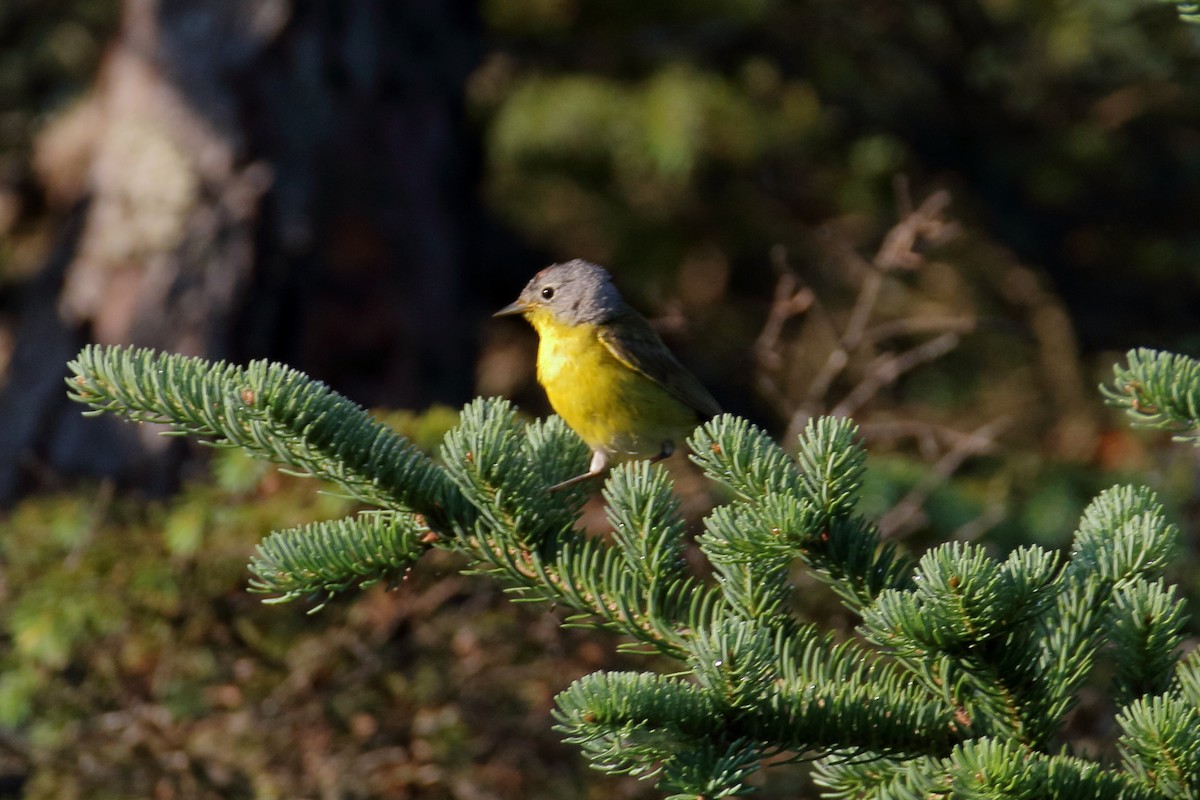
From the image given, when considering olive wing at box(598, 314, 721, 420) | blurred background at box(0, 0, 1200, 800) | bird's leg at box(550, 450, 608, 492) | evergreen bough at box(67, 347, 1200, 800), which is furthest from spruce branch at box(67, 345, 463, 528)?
olive wing at box(598, 314, 721, 420)

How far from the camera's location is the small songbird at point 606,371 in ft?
13.6

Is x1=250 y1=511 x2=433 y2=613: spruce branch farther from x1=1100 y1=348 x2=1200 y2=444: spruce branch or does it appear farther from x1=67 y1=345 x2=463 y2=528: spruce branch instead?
x1=1100 y1=348 x2=1200 y2=444: spruce branch

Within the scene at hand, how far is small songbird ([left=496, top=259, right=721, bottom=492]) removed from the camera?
4.14 metres

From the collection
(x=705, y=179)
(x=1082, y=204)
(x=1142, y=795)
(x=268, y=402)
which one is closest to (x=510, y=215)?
(x=705, y=179)

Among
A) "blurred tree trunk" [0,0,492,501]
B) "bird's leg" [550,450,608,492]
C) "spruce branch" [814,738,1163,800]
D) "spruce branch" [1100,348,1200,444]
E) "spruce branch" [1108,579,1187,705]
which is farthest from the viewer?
"blurred tree trunk" [0,0,492,501]

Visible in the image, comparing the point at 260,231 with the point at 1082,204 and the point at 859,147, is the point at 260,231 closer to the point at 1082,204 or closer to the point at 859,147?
the point at 859,147

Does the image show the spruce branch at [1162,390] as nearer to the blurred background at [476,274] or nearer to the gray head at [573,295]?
the blurred background at [476,274]

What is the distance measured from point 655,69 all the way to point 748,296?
1.71 meters

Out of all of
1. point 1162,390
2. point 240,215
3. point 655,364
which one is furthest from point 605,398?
point 240,215

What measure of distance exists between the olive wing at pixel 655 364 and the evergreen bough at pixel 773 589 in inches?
70.9

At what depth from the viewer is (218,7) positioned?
5816 mm

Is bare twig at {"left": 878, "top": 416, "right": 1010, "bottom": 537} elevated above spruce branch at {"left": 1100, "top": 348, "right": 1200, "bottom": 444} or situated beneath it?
situated beneath

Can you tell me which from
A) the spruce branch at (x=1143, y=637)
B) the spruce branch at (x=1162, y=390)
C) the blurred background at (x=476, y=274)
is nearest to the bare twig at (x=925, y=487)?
the blurred background at (x=476, y=274)

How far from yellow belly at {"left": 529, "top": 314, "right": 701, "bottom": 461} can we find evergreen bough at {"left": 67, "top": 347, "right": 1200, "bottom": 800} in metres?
1.54
